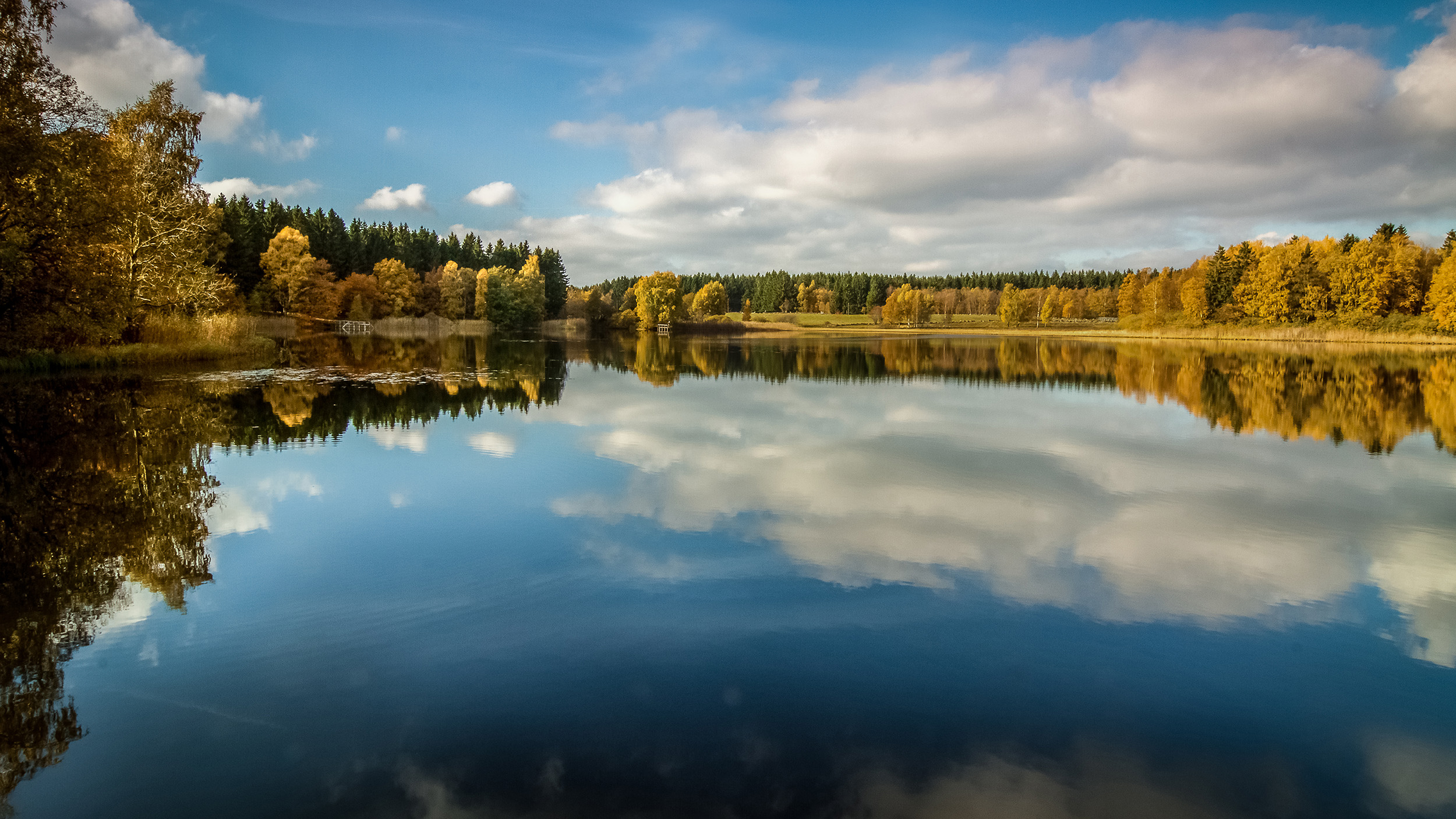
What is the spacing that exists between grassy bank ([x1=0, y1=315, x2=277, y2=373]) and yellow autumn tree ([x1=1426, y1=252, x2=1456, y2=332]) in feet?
283

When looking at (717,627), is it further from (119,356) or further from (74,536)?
(119,356)

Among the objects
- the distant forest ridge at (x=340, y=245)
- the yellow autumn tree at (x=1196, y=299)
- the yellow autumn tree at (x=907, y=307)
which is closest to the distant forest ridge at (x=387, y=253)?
the distant forest ridge at (x=340, y=245)

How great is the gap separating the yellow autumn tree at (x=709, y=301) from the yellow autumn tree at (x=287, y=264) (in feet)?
240

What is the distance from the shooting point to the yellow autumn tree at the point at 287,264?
73.4 m

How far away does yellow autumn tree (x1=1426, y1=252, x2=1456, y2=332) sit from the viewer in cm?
6147

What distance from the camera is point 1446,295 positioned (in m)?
62.2

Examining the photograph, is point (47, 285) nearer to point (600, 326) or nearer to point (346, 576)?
point (346, 576)

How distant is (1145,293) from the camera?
372 ft

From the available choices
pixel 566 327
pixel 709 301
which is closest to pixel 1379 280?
pixel 566 327

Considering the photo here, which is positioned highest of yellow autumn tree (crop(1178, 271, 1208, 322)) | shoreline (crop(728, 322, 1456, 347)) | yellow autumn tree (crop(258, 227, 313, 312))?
yellow autumn tree (crop(258, 227, 313, 312))

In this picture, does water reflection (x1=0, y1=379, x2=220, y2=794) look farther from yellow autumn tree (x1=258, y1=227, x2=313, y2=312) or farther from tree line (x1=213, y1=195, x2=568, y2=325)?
yellow autumn tree (x1=258, y1=227, x2=313, y2=312)

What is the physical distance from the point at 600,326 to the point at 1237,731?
105935mm

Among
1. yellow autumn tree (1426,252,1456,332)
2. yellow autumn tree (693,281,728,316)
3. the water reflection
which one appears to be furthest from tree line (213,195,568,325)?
yellow autumn tree (1426,252,1456,332)

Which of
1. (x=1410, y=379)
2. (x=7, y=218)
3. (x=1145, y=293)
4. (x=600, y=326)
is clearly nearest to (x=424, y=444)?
(x=7, y=218)
